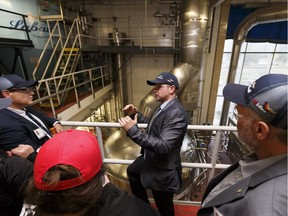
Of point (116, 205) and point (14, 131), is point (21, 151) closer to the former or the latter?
point (14, 131)

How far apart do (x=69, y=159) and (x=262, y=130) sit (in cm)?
71

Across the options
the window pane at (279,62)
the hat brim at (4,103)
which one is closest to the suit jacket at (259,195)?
the hat brim at (4,103)

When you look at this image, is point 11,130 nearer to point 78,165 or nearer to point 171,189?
point 78,165

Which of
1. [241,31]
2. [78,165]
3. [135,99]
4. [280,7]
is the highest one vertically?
[280,7]

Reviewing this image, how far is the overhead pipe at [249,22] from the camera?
3.59 meters

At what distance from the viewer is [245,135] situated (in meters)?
0.71

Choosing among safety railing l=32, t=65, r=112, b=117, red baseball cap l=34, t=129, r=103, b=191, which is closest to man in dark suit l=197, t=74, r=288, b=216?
red baseball cap l=34, t=129, r=103, b=191

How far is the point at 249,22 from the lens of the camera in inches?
171

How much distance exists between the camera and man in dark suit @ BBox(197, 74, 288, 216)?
55cm

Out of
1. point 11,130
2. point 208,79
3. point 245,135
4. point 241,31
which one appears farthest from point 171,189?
point 208,79

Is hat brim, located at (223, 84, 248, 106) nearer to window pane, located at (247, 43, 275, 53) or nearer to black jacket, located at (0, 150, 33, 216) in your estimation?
black jacket, located at (0, 150, 33, 216)

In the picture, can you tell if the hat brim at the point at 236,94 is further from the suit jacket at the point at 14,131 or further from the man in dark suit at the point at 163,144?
the suit jacket at the point at 14,131

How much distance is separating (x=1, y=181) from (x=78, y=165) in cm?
65

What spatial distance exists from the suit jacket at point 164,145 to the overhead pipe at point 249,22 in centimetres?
395
